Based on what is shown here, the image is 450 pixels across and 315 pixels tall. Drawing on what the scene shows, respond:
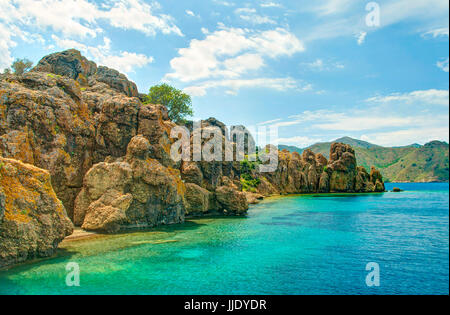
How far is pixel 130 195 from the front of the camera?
86.4 ft

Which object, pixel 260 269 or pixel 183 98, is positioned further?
pixel 183 98

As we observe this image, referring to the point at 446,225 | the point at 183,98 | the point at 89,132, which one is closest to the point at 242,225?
the point at 89,132

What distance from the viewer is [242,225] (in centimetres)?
3200

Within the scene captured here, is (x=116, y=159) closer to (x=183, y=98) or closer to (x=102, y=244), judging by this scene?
(x=102, y=244)

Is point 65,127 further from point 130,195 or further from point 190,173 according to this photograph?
point 190,173

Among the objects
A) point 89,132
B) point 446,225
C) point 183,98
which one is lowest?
point 446,225

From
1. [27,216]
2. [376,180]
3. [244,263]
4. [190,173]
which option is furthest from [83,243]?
[376,180]

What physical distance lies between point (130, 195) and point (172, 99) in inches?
1899

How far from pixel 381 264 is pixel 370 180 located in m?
99.6

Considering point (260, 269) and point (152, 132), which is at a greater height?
point (152, 132)

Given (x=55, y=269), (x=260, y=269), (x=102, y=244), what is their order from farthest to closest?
(x=102, y=244) → (x=260, y=269) → (x=55, y=269)

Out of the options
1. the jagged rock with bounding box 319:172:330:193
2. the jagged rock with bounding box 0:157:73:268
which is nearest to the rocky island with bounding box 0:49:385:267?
the jagged rock with bounding box 0:157:73:268

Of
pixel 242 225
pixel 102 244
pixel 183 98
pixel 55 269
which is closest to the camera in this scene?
pixel 55 269

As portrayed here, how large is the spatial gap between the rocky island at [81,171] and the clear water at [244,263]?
243 centimetres
